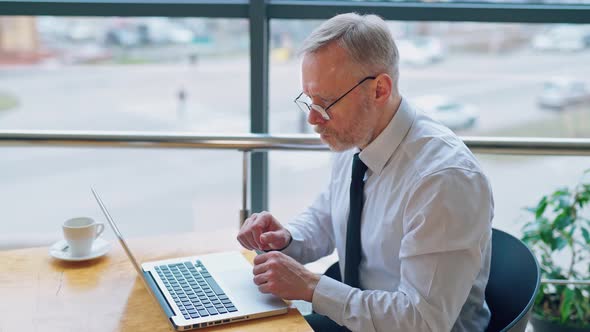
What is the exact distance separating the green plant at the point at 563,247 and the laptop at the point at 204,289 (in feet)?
4.49

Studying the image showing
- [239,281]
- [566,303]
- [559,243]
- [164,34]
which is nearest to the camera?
[239,281]

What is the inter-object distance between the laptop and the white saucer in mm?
127

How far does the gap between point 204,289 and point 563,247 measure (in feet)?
5.17

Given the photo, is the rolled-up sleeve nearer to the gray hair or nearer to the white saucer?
the gray hair

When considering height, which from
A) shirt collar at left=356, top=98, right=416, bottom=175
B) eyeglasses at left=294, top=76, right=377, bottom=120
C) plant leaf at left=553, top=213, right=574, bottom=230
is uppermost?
eyeglasses at left=294, top=76, right=377, bottom=120

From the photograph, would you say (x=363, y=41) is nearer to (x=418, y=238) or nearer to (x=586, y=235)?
(x=418, y=238)

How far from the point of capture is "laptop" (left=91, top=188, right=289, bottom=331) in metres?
1.41

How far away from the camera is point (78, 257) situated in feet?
5.53

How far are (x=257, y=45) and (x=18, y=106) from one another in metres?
5.24

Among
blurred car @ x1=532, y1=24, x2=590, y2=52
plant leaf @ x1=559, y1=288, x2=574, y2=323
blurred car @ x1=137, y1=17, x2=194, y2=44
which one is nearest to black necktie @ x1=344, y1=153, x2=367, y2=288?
plant leaf @ x1=559, y1=288, x2=574, y2=323

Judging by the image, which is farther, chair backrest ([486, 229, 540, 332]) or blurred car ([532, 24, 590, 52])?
blurred car ([532, 24, 590, 52])

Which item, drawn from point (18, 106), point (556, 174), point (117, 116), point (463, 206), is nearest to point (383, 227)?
point (463, 206)

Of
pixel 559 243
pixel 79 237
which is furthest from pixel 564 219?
pixel 79 237

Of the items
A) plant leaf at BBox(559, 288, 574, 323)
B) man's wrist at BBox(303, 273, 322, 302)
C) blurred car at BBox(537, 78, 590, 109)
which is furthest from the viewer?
blurred car at BBox(537, 78, 590, 109)
